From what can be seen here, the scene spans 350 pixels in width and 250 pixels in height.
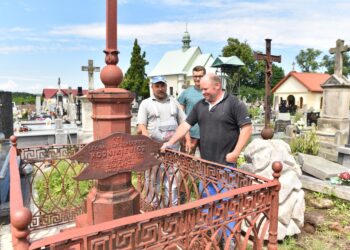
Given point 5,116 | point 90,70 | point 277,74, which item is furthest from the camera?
point 277,74

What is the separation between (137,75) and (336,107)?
30395mm

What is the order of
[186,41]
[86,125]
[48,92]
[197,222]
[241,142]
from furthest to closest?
[48,92] → [186,41] → [86,125] → [241,142] → [197,222]

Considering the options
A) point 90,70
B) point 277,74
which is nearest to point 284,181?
Answer: point 90,70

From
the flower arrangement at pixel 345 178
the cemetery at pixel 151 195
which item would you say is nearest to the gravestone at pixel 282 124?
the cemetery at pixel 151 195

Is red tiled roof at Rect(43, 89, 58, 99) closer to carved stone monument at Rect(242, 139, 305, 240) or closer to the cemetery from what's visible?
the cemetery

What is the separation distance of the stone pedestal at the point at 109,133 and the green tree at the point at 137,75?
34602mm

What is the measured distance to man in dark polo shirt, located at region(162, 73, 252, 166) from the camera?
8.81ft

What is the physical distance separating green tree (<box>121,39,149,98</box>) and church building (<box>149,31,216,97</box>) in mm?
4129

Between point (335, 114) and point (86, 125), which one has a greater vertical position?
point (335, 114)

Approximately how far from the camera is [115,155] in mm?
2023

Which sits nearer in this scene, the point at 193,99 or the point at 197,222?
the point at 197,222

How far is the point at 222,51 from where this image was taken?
36812 mm

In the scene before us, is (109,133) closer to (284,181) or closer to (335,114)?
(284,181)

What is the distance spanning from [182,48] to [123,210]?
145 ft
